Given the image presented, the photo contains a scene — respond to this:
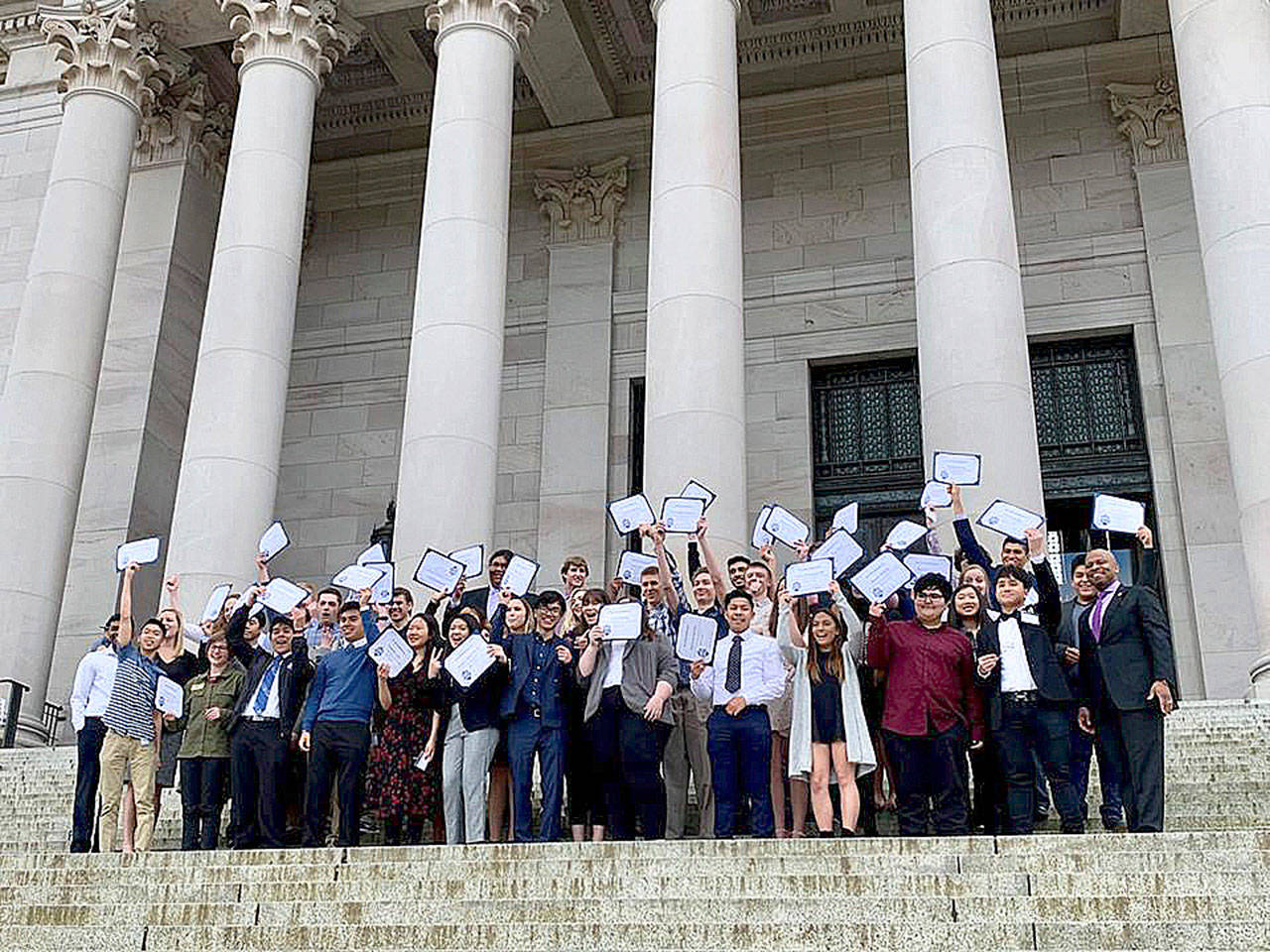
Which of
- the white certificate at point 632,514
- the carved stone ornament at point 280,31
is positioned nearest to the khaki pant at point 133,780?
the white certificate at point 632,514

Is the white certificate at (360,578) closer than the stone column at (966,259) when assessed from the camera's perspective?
Yes

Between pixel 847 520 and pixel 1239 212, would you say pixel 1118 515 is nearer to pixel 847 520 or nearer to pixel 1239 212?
pixel 847 520

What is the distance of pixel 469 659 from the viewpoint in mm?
12727

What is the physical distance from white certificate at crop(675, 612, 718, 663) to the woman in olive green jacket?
449 centimetres

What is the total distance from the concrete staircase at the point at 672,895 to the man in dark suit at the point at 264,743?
166 centimetres

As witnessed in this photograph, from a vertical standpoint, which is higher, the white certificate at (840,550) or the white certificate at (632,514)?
the white certificate at (632,514)

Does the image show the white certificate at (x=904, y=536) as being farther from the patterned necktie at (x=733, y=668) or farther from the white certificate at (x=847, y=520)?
the patterned necktie at (x=733, y=668)

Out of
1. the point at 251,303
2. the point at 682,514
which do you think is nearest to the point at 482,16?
the point at 251,303

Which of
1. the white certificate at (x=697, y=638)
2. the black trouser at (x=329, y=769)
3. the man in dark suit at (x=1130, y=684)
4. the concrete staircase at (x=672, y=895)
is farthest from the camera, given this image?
the black trouser at (x=329, y=769)

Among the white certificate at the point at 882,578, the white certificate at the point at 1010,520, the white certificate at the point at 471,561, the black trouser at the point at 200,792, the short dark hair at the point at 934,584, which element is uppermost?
the white certificate at the point at 1010,520

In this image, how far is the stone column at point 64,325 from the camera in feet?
74.9

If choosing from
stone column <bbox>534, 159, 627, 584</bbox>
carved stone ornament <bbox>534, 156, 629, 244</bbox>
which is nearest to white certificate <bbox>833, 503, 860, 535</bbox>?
stone column <bbox>534, 159, 627, 584</bbox>

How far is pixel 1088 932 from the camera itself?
8.38m

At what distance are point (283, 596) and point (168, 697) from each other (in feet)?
4.75
